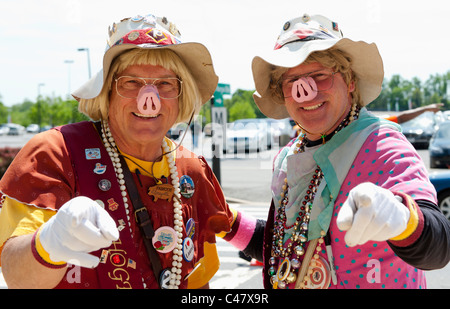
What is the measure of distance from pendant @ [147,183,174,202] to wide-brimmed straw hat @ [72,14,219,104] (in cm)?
51

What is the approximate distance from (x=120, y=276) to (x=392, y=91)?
250 feet

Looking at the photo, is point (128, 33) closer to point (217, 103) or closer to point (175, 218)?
point (175, 218)

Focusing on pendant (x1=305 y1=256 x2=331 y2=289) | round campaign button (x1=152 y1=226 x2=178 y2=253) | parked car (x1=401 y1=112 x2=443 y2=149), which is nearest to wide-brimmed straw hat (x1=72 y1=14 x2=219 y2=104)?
round campaign button (x1=152 y1=226 x2=178 y2=253)

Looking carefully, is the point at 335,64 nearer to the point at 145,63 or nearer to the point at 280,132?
the point at 145,63

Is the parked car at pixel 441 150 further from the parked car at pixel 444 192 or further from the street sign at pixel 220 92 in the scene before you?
the street sign at pixel 220 92

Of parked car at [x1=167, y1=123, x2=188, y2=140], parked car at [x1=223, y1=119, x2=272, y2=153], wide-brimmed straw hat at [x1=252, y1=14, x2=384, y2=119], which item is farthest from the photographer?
parked car at [x1=223, y1=119, x2=272, y2=153]

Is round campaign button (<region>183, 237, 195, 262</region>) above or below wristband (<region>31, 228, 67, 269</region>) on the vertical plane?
below

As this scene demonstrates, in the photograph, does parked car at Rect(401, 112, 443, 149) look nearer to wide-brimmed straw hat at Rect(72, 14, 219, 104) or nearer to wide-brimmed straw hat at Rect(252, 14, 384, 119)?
wide-brimmed straw hat at Rect(252, 14, 384, 119)

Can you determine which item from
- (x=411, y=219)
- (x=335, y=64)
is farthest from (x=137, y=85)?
(x=411, y=219)

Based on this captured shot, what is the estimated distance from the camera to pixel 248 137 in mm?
18609

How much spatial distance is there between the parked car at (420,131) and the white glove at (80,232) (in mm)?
20119

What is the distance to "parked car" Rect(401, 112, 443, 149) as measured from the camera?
20125mm

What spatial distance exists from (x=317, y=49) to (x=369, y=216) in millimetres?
977

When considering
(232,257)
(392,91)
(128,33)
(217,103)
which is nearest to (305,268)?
(128,33)
